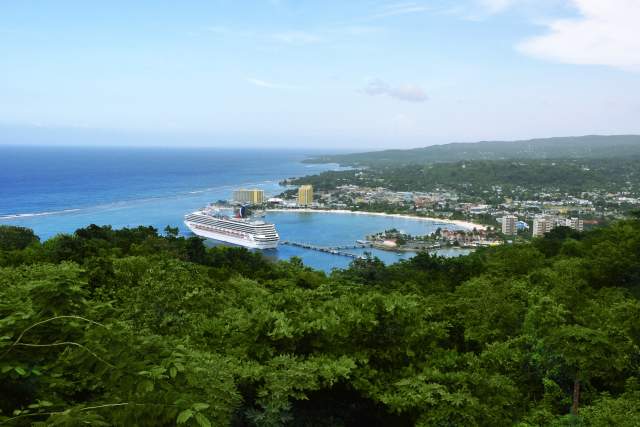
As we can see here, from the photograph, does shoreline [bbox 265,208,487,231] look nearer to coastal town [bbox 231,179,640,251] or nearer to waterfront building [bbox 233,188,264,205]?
coastal town [bbox 231,179,640,251]

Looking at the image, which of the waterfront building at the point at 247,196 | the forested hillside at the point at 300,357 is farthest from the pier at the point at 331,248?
the forested hillside at the point at 300,357

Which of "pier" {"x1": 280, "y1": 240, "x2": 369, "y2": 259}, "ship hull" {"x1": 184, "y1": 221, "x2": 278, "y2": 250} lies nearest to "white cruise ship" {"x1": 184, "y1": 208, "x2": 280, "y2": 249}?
"ship hull" {"x1": 184, "y1": 221, "x2": 278, "y2": 250}

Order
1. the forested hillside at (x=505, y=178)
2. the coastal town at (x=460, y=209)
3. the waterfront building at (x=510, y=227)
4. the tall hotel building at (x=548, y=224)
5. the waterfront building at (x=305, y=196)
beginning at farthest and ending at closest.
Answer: the forested hillside at (x=505, y=178)
the waterfront building at (x=305, y=196)
the waterfront building at (x=510, y=227)
the tall hotel building at (x=548, y=224)
the coastal town at (x=460, y=209)

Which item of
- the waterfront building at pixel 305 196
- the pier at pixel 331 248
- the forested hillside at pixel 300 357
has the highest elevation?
the forested hillside at pixel 300 357

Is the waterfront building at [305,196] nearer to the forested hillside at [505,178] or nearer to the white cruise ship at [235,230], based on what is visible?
the forested hillside at [505,178]

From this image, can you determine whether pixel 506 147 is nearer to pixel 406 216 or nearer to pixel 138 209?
pixel 406 216
